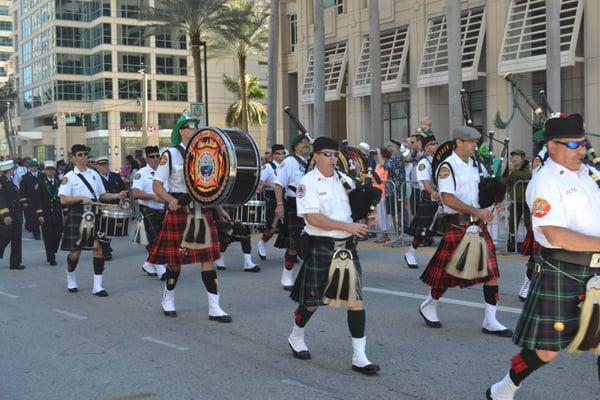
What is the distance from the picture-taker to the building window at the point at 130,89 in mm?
60844

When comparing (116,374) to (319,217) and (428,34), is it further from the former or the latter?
(428,34)

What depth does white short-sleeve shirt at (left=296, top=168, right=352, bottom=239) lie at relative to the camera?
16.7 ft

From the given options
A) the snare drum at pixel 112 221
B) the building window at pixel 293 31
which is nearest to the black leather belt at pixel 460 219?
the snare drum at pixel 112 221

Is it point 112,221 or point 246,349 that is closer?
point 246,349

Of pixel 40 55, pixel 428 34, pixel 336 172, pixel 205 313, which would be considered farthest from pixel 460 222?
pixel 40 55

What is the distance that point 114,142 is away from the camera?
200 feet

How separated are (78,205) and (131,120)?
54683 mm

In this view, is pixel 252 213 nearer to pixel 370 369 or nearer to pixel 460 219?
pixel 460 219

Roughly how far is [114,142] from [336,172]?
58.3 meters

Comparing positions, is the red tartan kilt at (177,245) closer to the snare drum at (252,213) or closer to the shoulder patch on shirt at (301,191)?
the shoulder patch on shirt at (301,191)

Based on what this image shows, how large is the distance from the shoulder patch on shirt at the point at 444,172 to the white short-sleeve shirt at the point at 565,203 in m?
2.24

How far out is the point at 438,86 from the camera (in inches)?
965

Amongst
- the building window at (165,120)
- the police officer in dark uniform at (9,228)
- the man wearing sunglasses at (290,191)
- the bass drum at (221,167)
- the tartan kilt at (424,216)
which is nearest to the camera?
the bass drum at (221,167)

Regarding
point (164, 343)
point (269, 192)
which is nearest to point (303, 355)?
point (164, 343)
